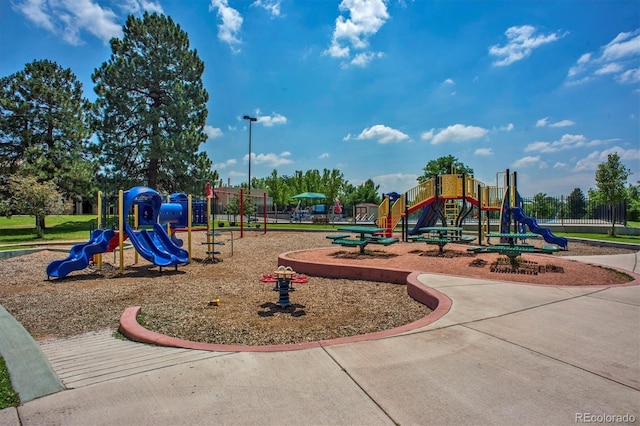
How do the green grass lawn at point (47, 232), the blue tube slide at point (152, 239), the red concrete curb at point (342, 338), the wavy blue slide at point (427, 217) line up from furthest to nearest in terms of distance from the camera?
the green grass lawn at point (47, 232), the wavy blue slide at point (427, 217), the blue tube slide at point (152, 239), the red concrete curb at point (342, 338)

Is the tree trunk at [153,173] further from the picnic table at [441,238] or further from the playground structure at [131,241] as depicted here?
the picnic table at [441,238]

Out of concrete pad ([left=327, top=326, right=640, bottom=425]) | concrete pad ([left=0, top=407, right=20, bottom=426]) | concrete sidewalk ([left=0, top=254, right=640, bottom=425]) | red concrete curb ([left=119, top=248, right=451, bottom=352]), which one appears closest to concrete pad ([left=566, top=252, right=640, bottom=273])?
red concrete curb ([left=119, top=248, right=451, bottom=352])

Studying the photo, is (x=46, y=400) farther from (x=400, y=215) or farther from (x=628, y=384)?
(x=400, y=215)

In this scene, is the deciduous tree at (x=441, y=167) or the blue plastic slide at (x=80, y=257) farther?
the deciduous tree at (x=441, y=167)

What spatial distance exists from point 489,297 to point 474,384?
11.0ft

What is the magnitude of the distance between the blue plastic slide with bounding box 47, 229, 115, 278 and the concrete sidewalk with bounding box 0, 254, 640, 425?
565 cm

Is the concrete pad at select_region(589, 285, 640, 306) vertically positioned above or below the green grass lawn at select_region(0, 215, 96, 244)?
above

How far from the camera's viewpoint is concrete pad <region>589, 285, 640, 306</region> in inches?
238

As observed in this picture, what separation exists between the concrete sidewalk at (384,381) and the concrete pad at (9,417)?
13 mm

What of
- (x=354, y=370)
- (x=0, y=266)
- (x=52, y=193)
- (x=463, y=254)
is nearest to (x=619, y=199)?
(x=463, y=254)

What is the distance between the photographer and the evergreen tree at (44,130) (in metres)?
24.4

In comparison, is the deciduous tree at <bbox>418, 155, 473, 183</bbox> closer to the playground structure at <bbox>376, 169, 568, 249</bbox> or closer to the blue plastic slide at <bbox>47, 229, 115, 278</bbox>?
the playground structure at <bbox>376, 169, 568, 249</bbox>

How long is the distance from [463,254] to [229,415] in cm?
1120

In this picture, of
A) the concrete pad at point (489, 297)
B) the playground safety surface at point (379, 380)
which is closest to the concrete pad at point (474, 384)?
the playground safety surface at point (379, 380)
